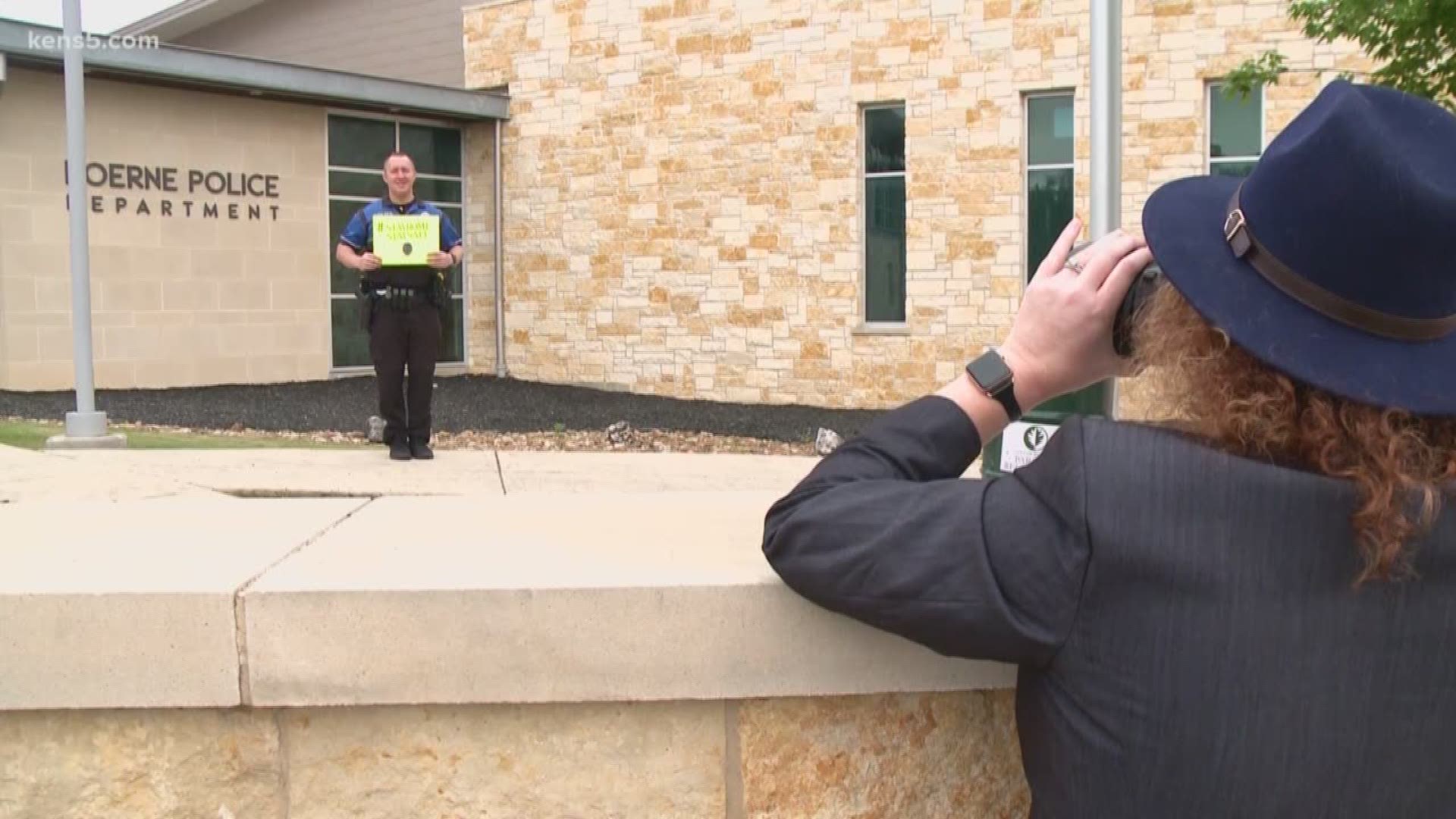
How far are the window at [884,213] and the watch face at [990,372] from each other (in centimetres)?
1595

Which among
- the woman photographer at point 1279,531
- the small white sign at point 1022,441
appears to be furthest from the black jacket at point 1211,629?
the small white sign at point 1022,441

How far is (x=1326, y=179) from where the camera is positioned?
1.34m

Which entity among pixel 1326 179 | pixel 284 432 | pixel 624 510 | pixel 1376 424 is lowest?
pixel 284 432

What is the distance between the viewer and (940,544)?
4.80 feet

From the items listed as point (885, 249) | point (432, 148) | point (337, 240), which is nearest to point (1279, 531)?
point (885, 249)

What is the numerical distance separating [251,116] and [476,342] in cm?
498

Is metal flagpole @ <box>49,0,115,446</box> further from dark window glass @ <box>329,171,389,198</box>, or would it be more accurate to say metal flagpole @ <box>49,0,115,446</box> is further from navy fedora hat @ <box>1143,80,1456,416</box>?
navy fedora hat @ <box>1143,80,1456,416</box>

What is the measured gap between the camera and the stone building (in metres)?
15.9

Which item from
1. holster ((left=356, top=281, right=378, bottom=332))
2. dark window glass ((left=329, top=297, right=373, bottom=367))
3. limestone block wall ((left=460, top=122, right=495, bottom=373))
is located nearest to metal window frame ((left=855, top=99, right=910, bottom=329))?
limestone block wall ((left=460, top=122, right=495, bottom=373))

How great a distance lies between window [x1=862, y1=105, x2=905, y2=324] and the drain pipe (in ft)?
20.1

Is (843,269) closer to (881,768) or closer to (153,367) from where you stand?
(153,367)

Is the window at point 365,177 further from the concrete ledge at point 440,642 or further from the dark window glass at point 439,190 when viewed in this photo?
the concrete ledge at point 440,642

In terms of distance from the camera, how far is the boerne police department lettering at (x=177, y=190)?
16.8m

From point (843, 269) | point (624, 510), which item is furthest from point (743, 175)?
point (624, 510)
